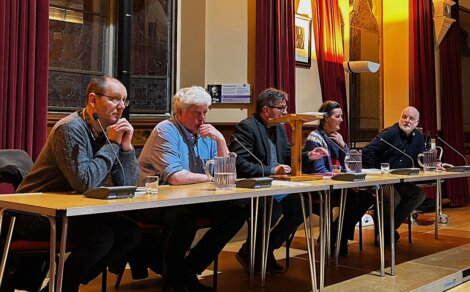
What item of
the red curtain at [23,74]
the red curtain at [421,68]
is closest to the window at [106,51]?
the red curtain at [23,74]

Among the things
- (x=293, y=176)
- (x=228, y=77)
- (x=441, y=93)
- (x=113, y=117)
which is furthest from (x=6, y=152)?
(x=441, y=93)

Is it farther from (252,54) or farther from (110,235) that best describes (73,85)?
(110,235)

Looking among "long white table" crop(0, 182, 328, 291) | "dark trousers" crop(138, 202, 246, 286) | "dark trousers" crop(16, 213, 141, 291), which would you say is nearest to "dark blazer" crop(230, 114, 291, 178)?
"dark trousers" crop(138, 202, 246, 286)

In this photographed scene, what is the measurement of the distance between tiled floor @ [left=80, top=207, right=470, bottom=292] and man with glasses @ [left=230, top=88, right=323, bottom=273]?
208 millimetres

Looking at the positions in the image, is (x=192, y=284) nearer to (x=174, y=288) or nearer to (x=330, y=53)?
(x=174, y=288)

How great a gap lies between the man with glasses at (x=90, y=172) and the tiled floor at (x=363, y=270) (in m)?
0.78

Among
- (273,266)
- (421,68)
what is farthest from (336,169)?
(421,68)

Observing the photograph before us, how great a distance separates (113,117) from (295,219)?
60.5 inches

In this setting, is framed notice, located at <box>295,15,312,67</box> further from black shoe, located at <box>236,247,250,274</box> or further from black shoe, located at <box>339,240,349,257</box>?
black shoe, located at <box>236,247,250,274</box>

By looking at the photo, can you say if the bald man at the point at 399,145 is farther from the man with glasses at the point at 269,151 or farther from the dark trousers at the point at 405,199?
the man with glasses at the point at 269,151

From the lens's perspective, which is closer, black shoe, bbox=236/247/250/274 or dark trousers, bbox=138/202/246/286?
dark trousers, bbox=138/202/246/286

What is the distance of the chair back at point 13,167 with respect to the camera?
2459mm

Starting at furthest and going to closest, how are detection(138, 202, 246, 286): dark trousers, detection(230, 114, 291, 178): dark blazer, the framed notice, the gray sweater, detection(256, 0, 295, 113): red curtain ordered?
the framed notice < detection(256, 0, 295, 113): red curtain < detection(230, 114, 291, 178): dark blazer < detection(138, 202, 246, 286): dark trousers < the gray sweater

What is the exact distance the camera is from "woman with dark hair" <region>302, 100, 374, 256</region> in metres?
3.70
